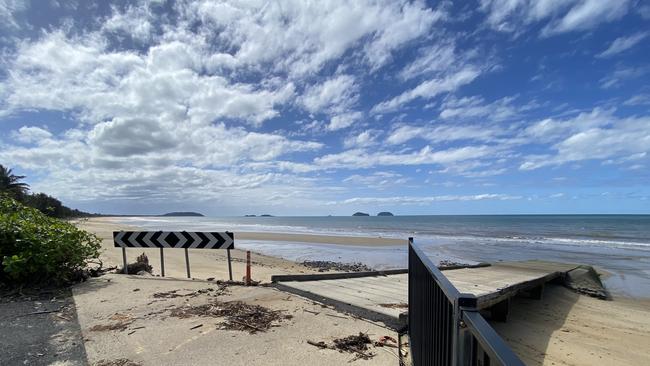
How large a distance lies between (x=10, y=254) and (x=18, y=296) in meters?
1.01

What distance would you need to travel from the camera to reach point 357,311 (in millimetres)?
6059

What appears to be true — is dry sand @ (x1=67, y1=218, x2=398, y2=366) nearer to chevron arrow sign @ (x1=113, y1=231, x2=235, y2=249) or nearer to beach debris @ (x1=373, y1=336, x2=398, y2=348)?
beach debris @ (x1=373, y1=336, x2=398, y2=348)

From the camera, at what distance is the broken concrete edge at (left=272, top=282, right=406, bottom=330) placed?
5.46 meters

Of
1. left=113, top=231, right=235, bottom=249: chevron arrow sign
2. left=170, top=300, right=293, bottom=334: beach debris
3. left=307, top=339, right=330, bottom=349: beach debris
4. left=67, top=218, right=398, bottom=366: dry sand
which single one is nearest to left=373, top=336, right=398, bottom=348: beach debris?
left=67, top=218, right=398, bottom=366: dry sand

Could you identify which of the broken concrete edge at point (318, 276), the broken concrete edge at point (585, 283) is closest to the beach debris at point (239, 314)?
the broken concrete edge at point (318, 276)

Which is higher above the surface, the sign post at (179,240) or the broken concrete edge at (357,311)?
the sign post at (179,240)

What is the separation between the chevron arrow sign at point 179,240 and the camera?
9.31 meters

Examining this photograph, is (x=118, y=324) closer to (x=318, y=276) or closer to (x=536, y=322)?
(x=318, y=276)

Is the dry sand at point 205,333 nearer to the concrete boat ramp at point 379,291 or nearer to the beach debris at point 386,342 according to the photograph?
the beach debris at point 386,342

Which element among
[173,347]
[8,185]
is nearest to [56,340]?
[173,347]

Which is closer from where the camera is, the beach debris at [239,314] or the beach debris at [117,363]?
the beach debris at [117,363]

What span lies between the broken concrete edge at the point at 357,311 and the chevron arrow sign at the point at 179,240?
2538 mm

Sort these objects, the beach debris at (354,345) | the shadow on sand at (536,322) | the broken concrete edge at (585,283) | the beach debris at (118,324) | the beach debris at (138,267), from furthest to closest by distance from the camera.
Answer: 1. the broken concrete edge at (585,283)
2. the beach debris at (138,267)
3. the shadow on sand at (536,322)
4. the beach debris at (118,324)
5. the beach debris at (354,345)

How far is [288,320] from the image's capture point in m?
5.73
